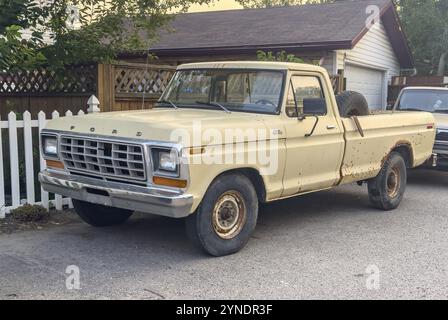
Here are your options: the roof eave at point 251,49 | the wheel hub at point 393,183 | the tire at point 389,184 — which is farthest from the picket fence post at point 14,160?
the roof eave at point 251,49

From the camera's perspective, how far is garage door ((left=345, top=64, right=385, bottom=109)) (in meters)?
15.6

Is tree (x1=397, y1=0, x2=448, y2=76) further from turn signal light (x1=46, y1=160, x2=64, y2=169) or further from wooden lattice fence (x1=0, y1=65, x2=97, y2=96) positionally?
turn signal light (x1=46, y1=160, x2=64, y2=169)

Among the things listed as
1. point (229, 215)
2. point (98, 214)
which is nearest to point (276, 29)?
point (98, 214)

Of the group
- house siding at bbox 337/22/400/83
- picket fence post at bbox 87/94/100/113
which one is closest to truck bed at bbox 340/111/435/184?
picket fence post at bbox 87/94/100/113

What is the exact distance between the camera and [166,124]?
5012 mm

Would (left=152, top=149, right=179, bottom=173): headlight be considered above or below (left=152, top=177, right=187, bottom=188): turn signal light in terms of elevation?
above

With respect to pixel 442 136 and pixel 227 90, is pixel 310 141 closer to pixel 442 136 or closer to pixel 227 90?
pixel 227 90

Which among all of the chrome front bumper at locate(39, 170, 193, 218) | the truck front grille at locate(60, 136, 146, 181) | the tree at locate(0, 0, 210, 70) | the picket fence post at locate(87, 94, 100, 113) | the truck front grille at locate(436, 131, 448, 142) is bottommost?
the chrome front bumper at locate(39, 170, 193, 218)

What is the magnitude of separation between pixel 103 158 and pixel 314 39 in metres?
9.28

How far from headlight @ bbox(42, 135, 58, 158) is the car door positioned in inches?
95.5

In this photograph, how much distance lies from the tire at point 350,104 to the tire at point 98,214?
301 centimetres

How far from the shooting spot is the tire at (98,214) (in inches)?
249

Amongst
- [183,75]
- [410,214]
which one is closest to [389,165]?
[410,214]
